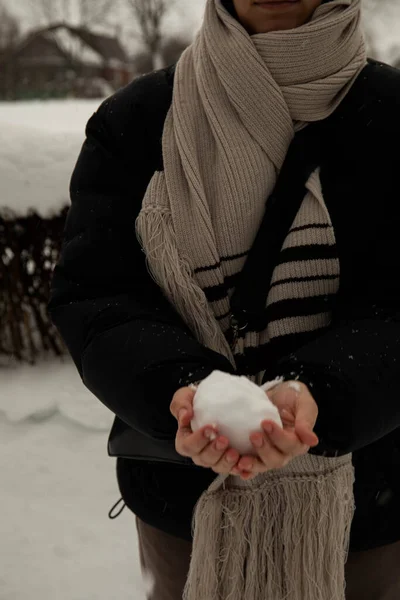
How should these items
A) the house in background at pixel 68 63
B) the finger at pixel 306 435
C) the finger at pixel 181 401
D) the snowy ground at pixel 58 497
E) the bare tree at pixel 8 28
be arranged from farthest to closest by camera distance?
the bare tree at pixel 8 28 → the house in background at pixel 68 63 → the snowy ground at pixel 58 497 → the finger at pixel 181 401 → the finger at pixel 306 435

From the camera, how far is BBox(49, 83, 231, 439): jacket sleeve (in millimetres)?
1186

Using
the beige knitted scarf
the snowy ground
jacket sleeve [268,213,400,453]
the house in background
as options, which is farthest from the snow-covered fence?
the house in background

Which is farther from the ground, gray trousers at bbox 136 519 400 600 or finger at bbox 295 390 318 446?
finger at bbox 295 390 318 446

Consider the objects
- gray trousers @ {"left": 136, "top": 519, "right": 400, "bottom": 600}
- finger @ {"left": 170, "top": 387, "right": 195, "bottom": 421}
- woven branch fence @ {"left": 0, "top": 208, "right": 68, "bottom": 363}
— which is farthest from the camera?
woven branch fence @ {"left": 0, "top": 208, "right": 68, "bottom": 363}

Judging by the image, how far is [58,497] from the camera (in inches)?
126

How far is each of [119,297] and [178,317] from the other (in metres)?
0.14

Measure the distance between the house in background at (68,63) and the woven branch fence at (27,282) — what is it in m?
21.7

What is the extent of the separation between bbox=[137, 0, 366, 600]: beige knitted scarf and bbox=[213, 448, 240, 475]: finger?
0.96ft

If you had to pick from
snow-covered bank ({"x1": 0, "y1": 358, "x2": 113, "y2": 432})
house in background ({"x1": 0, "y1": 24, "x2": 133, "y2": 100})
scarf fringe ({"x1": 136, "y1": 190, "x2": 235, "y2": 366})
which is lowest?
house in background ({"x1": 0, "y1": 24, "x2": 133, "y2": 100})

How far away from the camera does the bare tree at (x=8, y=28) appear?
33656mm

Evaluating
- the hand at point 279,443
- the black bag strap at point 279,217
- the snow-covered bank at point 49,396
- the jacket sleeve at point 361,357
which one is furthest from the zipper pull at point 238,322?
the snow-covered bank at point 49,396

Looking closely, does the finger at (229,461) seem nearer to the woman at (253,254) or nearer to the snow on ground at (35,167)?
the woman at (253,254)

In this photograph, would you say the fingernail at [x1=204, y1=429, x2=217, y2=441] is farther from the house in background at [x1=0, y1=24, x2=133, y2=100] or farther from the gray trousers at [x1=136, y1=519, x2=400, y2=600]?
the house in background at [x1=0, y1=24, x2=133, y2=100]

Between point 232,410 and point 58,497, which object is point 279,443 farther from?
point 58,497
